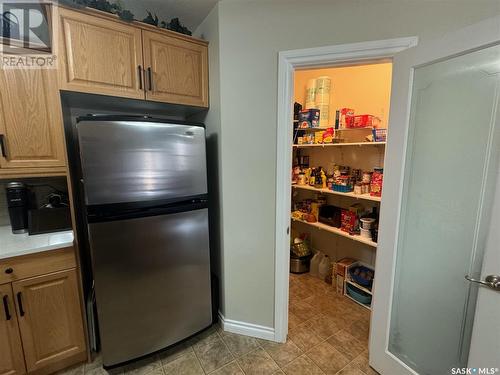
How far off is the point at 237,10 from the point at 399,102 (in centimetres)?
121

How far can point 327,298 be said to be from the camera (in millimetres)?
2350

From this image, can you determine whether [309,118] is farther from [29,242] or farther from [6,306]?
[6,306]

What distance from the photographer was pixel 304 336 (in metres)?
→ 1.84

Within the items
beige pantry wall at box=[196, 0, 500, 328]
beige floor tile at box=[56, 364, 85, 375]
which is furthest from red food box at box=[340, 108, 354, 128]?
beige floor tile at box=[56, 364, 85, 375]

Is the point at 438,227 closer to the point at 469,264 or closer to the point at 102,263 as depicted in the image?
the point at 469,264

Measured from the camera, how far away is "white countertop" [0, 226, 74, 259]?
4.15 feet

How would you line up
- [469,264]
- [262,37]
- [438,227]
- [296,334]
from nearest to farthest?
[469,264] → [438,227] → [262,37] → [296,334]

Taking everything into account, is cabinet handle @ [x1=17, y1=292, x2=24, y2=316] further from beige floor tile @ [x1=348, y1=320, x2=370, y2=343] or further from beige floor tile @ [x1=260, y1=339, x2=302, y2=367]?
beige floor tile @ [x1=348, y1=320, x2=370, y2=343]

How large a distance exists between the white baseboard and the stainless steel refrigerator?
0.29 meters

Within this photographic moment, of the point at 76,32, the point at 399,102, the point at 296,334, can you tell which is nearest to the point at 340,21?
the point at 399,102

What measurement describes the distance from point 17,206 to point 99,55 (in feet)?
3.63

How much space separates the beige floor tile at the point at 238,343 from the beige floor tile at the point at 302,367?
0.94ft

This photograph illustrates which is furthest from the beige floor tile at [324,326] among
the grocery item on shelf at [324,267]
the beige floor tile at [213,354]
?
the beige floor tile at [213,354]

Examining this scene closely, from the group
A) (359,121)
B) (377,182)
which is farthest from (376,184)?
(359,121)
